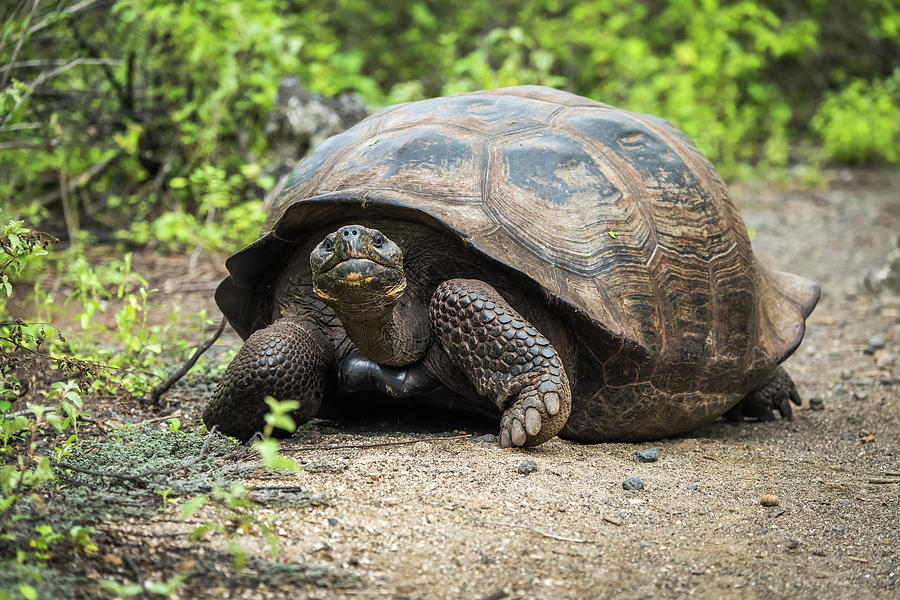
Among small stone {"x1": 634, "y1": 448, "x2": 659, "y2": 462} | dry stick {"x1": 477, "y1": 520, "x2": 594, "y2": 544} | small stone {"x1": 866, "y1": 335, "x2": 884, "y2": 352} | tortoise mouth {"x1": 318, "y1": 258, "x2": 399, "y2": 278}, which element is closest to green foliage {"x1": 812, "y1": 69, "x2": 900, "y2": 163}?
small stone {"x1": 866, "y1": 335, "x2": 884, "y2": 352}

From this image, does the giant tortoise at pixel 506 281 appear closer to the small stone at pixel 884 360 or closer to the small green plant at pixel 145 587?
the small green plant at pixel 145 587

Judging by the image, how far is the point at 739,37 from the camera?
1451 cm

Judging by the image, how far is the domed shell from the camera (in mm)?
3406

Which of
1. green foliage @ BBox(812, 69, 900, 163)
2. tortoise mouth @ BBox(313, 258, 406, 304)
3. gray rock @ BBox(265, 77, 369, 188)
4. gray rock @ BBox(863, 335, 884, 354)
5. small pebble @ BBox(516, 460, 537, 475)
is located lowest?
small pebble @ BBox(516, 460, 537, 475)

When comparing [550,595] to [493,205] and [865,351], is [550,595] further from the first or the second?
[865,351]

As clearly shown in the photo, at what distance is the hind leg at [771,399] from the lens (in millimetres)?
4504

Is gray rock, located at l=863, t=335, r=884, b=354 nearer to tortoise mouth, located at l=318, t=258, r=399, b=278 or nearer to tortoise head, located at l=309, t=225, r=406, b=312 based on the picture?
tortoise head, located at l=309, t=225, r=406, b=312

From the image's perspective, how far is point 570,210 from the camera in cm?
352

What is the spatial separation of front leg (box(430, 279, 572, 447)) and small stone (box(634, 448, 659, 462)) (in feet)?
1.29

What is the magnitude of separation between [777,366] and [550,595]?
248 cm

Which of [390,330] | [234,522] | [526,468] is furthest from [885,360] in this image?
[234,522]

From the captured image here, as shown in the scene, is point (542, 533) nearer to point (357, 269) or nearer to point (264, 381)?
point (357, 269)

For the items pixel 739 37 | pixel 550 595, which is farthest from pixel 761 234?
pixel 550 595

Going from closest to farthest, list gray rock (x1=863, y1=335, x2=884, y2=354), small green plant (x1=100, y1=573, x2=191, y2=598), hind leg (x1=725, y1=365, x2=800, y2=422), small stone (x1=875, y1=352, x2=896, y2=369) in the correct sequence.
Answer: small green plant (x1=100, y1=573, x2=191, y2=598), hind leg (x1=725, y1=365, x2=800, y2=422), small stone (x1=875, y1=352, x2=896, y2=369), gray rock (x1=863, y1=335, x2=884, y2=354)
